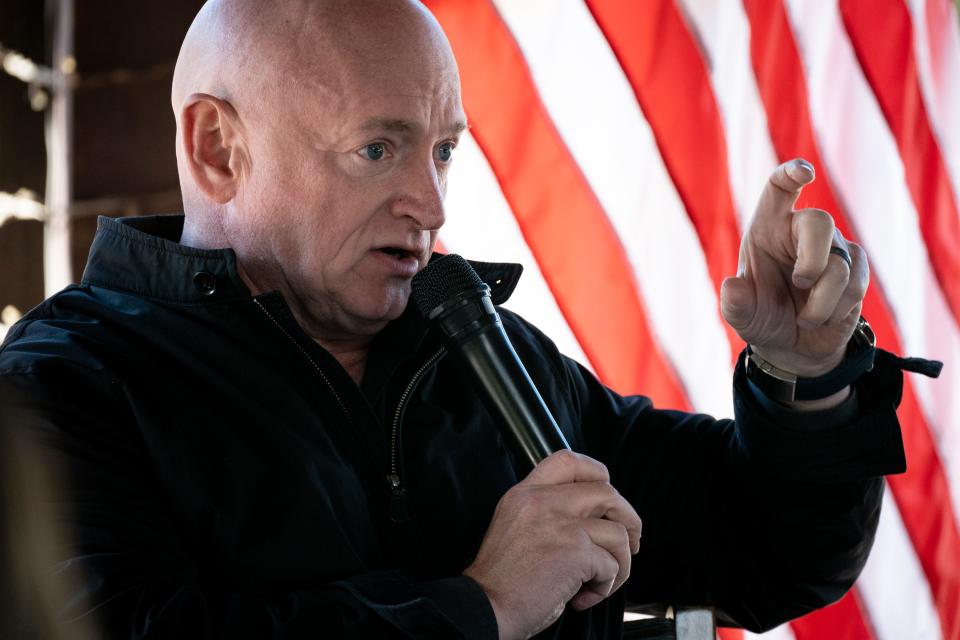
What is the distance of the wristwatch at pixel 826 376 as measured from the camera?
4.18ft

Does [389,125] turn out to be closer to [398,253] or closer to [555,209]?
[398,253]

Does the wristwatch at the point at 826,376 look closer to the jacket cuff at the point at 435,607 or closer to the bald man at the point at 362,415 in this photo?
the bald man at the point at 362,415

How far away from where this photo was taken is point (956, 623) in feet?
6.56

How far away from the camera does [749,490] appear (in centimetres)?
143

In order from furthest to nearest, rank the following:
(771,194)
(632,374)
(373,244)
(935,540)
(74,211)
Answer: (74,211), (632,374), (935,540), (373,244), (771,194)

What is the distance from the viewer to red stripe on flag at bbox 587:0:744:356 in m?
2.12

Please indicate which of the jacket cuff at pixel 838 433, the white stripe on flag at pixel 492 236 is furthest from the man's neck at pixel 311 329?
the white stripe on flag at pixel 492 236

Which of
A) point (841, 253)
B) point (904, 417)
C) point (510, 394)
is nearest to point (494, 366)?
point (510, 394)

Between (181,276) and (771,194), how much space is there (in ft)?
2.10

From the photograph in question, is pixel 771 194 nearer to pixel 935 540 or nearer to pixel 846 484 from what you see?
pixel 846 484

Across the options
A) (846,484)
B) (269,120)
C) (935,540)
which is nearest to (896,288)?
(935,540)

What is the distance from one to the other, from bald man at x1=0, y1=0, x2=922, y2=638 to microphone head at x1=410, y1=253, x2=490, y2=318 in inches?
3.1

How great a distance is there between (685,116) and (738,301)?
1.01 meters

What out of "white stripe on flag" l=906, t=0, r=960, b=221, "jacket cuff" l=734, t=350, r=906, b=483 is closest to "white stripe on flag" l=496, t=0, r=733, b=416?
"white stripe on flag" l=906, t=0, r=960, b=221
